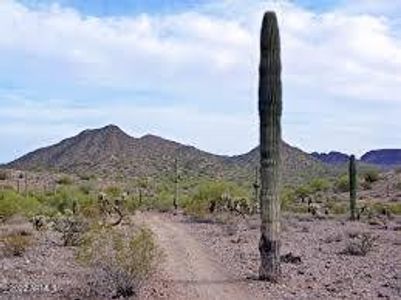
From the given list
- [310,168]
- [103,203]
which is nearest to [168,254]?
[103,203]

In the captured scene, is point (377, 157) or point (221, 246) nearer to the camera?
point (221, 246)

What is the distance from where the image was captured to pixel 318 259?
76.7 ft

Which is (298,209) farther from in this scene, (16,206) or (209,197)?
(16,206)

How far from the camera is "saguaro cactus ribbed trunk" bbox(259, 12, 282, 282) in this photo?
63.2ft

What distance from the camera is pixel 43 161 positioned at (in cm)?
11450

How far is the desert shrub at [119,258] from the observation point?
17.2 meters

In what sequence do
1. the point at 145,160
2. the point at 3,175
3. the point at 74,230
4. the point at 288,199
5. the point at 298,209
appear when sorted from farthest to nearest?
1. the point at 145,160
2. the point at 3,175
3. the point at 288,199
4. the point at 298,209
5. the point at 74,230

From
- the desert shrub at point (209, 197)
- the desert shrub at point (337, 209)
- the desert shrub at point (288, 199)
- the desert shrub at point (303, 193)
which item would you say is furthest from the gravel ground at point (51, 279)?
the desert shrub at point (303, 193)

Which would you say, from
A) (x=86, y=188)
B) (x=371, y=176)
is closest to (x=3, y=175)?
(x=86, y=188)

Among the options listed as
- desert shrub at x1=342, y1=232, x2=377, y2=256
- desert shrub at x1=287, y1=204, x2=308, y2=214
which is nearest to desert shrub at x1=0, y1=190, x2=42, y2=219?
desert shrub at x1=287, y1=204, x2=308, y2=214

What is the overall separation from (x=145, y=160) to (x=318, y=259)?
79.7 meters

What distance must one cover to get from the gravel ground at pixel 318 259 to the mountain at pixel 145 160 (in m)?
51.8

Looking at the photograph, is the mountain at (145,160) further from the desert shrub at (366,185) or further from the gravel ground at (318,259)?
the gravel ground at (318,259)

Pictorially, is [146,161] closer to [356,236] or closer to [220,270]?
[356,236]
